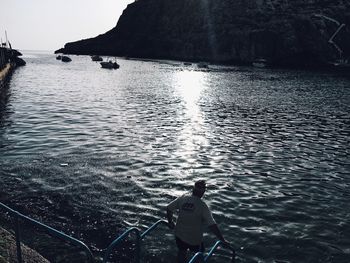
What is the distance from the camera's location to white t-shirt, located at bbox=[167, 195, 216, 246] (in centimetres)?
954

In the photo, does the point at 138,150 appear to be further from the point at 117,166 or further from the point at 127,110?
the point at 127,110

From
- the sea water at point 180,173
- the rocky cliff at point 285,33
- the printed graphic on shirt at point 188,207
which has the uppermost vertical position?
the rocky cliff at point 285,33

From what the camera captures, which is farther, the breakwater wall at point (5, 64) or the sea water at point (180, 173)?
the breakwater wall at point (5, 64)

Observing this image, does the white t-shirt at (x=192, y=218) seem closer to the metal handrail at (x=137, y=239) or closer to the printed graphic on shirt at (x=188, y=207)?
the printed graphic on shirt at (x=188, y=207)

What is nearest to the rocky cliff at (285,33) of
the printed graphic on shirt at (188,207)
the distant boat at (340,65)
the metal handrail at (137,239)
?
the distant boat at (340,65)

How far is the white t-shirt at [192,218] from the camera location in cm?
954

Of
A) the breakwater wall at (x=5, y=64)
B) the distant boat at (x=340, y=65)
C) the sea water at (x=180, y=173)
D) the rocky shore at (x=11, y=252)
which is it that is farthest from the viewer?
the distant boat at (x=340, y=65)

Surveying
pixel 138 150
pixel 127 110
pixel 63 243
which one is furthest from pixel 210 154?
pixel 127 110

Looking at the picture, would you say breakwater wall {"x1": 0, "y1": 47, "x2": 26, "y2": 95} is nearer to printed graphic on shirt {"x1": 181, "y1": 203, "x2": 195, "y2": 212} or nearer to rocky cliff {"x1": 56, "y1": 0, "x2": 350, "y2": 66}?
printed graphic on shirt {"x1": 181, "y1": 203, "x2": 195, "y2": 212}

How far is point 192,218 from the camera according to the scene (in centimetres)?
970

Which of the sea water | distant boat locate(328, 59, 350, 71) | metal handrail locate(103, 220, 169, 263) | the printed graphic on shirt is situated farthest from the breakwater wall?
distant boat locate(328, 59, 350, 71)

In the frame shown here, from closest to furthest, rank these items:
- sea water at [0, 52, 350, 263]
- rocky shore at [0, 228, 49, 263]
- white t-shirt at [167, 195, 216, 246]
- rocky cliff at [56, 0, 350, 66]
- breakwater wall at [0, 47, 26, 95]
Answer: white t-shirt at [167, 195, 216, 246], rocky shore at [0, 228, 49, 263], sea water at [0, 52, 350, 263], breakwater wall at [0, 47, 26, 95], rocky cliff at [56, 0, 350, 66]

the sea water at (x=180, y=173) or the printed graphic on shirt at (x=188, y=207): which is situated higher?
the printed graphic on shirt at (x=188, y=207)

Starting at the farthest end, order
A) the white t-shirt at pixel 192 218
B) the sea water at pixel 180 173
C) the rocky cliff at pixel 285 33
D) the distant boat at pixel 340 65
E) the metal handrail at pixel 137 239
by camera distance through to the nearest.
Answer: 1. the rocky cliff at pixel 285 33
2. the distant boat at pixel 340 65
3. the sea water at pixel 180 173
4. the white t-shirt at pixel 192 218
5. the metal handrail at pixel 137 239
